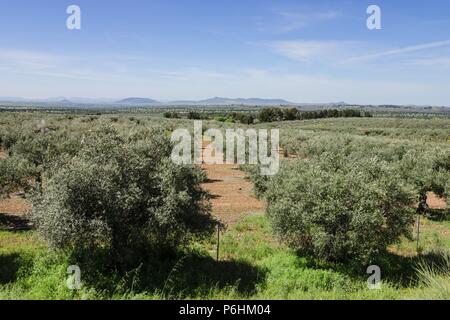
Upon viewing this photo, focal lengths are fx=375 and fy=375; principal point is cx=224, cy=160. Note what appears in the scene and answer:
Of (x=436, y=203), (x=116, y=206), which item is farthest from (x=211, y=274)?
(x=436, y=203)

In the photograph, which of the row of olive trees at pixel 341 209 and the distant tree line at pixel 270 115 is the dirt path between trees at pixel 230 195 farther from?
the distant tree line at pixel 270 115

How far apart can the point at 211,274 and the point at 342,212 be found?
18.5 feet

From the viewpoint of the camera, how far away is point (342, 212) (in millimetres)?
14648

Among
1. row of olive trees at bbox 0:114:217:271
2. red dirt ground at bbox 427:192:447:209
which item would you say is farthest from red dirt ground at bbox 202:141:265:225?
red dirt ground at bbox 427:192:447:209

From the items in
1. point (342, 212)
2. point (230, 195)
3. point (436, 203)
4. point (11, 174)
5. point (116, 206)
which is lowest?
point (436, 203)

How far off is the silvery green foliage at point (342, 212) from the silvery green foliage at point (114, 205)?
148 inches

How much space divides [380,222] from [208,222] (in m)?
6.94

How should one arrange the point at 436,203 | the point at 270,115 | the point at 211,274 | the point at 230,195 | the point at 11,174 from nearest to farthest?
the point at 211,274, the point at 11,174, the point at 436,203, the point at 230,195, the point at 270,115

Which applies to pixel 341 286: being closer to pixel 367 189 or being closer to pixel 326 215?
pixel 326 215

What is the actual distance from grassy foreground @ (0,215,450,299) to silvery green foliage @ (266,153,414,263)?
88 cm

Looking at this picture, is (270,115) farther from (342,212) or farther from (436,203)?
(342,212)

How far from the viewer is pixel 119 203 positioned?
13047mm
